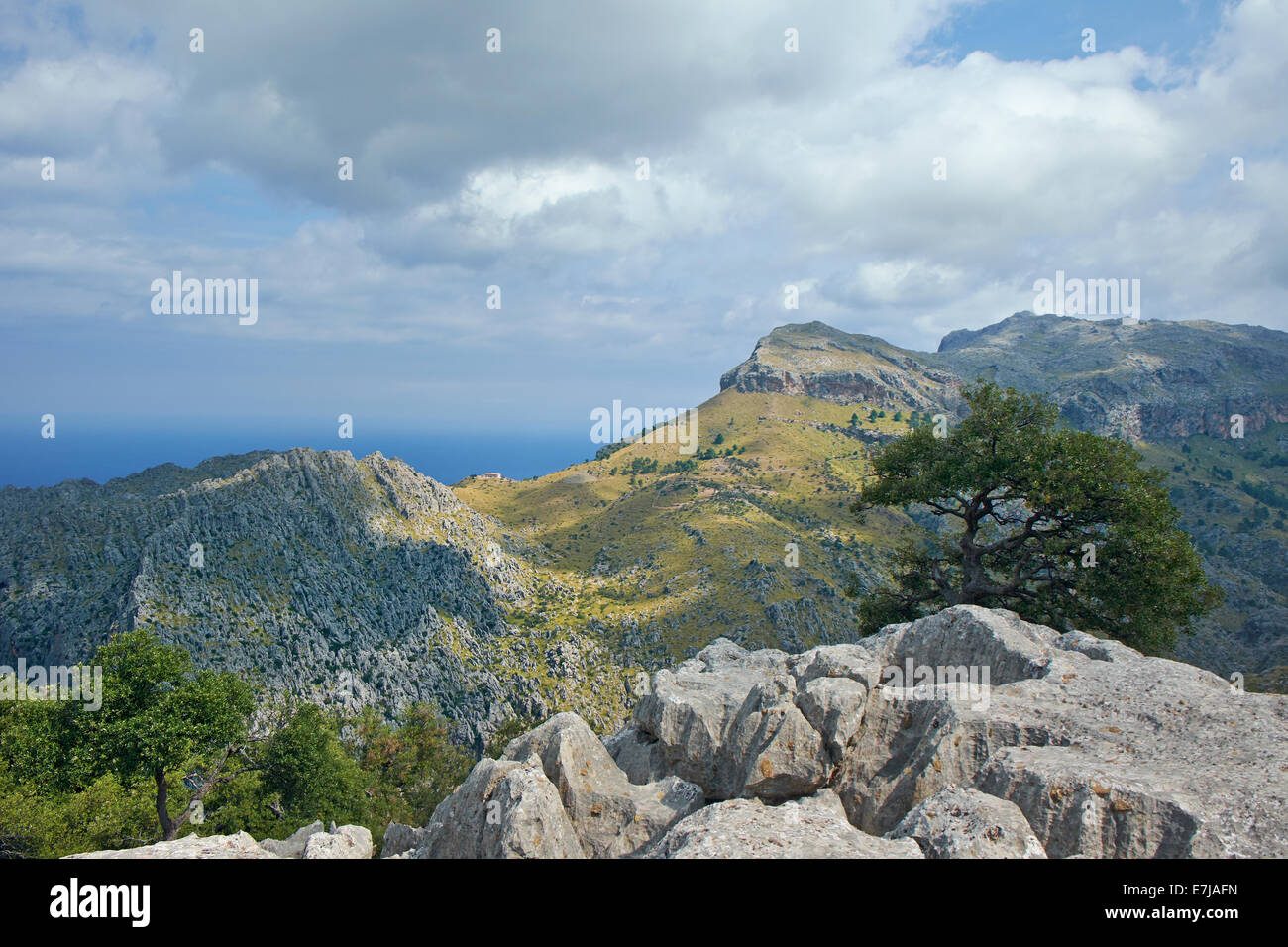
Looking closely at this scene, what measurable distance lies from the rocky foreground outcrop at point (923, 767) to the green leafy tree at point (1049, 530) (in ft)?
41.5

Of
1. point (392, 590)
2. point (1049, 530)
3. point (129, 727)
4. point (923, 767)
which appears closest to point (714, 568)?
point (392, 590)

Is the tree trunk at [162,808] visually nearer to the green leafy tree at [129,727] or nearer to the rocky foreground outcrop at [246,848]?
the green leafy tree at [129,727]

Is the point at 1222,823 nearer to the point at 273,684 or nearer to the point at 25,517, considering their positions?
the point at 273,684

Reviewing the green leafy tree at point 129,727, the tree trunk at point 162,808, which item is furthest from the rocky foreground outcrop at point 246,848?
the tree trunk at point 162,808

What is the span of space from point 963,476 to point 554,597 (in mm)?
116604

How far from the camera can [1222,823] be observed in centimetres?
1082

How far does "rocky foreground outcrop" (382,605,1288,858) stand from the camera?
11.3 metres

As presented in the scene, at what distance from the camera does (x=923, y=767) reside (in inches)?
583

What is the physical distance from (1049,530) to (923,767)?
2578cm

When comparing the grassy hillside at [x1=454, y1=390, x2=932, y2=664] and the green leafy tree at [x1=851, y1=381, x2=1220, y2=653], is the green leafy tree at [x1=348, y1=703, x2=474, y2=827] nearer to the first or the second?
the green leafy tree at [x1=851, y1=381, x2=1220, y2=653]

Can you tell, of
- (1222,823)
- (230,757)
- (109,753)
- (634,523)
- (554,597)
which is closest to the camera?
(1222,823)

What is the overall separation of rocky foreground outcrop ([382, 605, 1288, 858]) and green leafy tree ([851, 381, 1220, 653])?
12646 mm
